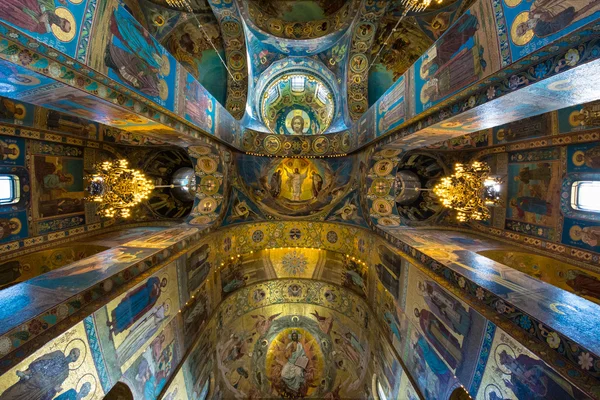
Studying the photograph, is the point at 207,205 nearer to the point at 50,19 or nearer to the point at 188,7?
the point at 50,19

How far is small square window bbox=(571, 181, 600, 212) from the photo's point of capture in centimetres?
673

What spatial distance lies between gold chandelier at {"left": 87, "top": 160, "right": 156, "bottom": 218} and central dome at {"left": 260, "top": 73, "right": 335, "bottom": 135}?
7825 mm

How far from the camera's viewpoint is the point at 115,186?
638 centimetres

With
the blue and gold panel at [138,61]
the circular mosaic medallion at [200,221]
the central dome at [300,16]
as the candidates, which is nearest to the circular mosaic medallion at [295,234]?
the circular mosaic medallion at [200,221]

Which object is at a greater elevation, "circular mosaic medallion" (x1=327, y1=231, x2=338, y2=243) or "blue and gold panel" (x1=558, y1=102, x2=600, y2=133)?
"blue and gold panel" (x1=558, y1=102, x2=600, y2=133)

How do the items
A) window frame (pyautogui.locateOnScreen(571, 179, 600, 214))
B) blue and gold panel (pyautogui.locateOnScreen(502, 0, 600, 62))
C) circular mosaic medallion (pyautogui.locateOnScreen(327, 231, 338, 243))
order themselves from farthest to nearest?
circular mosaic medallion (pyautogui.locateOnScreen(327, 231, 338, 243))
window frame (pyautogui.locateOnScreen(571, 179, 600, 214))
blue and gold panel (pyautogui.locateOnScreen(502, 0, 600, 62))

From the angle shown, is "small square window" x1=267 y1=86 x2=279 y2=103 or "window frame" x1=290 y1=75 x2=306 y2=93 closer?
"window frame" x1=290 y1=75 x2=306 y2=93

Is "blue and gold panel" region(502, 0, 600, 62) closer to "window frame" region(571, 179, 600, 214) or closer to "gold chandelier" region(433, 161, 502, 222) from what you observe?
"gold chandelier" region(433, 161, 502, 222)

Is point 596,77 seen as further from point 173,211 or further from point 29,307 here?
point 173,211

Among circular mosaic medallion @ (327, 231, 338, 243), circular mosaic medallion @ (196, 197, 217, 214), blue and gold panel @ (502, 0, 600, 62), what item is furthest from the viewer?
circular mosaic medallion @ (327, 231, 338, 243)

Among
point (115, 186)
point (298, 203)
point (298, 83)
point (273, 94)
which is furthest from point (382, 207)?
point (273, 94)

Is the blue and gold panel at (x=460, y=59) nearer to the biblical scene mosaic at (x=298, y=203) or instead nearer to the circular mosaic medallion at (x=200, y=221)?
the biblical scene mosaic at (x=298, y=203)

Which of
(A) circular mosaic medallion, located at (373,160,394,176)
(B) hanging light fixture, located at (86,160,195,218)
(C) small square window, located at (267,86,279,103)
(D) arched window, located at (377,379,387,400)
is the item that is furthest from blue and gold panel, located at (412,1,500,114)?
(D) arched window, located at (377,379,387,400)

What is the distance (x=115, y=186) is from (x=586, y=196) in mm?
12986
